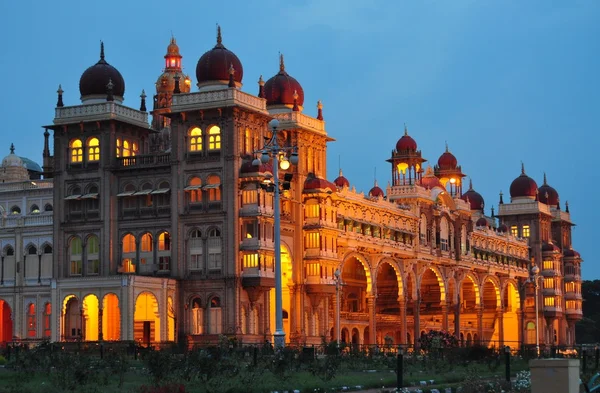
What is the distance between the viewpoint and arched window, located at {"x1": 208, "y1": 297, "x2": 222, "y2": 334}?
3194 inches

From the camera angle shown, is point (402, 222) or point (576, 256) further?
point (576, 256)

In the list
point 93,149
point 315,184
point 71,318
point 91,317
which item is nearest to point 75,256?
point 71,318

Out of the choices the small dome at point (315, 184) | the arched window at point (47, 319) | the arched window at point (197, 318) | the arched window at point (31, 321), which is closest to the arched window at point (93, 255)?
the arched window at point (47, 319)

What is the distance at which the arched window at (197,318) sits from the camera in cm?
8200

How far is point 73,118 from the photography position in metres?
86.9

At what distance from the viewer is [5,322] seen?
312ft

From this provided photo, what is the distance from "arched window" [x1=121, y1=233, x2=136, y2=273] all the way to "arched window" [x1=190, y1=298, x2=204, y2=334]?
19.6 feet

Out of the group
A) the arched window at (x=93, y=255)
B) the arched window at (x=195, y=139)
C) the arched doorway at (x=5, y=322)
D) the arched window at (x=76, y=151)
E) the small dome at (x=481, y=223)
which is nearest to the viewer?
the arched window at (x=195, y=139)

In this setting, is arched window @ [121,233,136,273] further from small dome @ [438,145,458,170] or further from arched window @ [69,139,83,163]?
small dome @ [438,145,458,170]

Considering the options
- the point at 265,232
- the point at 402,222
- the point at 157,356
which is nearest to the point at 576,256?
the point at 402,222

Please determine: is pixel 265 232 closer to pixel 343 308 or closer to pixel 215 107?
pixel 215 107

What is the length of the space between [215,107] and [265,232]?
31.9 ft

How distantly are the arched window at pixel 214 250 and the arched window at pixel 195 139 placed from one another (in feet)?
20.8

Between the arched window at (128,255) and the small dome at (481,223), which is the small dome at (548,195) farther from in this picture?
the arched window at (128,255)
